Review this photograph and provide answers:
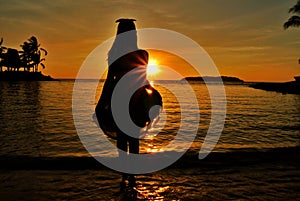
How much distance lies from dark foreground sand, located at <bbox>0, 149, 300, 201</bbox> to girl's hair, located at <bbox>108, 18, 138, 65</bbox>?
124 inches

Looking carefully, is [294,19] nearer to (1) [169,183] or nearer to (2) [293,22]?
(2) [293,22]

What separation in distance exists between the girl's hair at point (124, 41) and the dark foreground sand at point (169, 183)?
124 inches

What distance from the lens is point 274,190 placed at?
617 centimetres

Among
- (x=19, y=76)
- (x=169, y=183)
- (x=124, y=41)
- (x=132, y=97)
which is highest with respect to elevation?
(x=19, y=76)

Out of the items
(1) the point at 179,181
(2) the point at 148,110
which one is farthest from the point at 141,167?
(2) the point at 148,110

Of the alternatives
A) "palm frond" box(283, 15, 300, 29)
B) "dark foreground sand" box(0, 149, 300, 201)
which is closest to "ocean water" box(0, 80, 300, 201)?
"dark foreground sand" box(0, 149, 300, 201)

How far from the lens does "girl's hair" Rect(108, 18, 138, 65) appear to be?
5898 millimetres

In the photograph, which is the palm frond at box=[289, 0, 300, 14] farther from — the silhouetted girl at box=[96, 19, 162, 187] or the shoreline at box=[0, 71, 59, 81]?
the shoreline at box=[0, 71, 59, 81]

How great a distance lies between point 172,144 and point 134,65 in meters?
6.40

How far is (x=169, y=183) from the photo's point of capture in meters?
6.61

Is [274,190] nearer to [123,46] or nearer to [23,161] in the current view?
[123,46]

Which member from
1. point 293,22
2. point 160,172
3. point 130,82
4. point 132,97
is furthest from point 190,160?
point 293,22

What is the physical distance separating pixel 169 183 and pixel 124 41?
3.70 meters

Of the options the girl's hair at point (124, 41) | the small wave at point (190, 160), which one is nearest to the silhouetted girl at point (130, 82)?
the girl's hair at point (124, 41)
